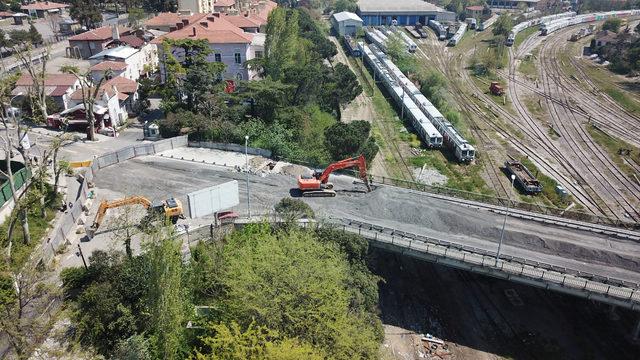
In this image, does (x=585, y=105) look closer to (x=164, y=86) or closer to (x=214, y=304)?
(x=164, y=86)

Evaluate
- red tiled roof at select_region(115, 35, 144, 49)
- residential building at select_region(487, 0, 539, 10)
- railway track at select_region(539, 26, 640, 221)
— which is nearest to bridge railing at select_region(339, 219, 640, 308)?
railway track at select_region(539, 26, 640, 221)

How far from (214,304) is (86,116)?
37865mm

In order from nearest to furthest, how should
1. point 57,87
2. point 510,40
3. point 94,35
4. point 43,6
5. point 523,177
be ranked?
1. point 523,177
2. point 57,87
3. point 94,35
4. point 43,6
5. point 510,40

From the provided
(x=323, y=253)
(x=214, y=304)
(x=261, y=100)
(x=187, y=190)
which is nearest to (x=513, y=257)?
(x=323, y=253)

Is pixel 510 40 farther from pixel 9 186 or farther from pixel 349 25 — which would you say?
pixel 9 186

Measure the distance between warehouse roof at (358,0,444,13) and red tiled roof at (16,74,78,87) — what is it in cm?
10233

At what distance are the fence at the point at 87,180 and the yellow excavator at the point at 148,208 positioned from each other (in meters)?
1.89

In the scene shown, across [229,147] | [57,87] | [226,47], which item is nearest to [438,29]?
[226,47]

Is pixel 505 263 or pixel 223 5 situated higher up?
pixel 223 5

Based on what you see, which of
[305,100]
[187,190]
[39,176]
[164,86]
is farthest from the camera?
[305,100]

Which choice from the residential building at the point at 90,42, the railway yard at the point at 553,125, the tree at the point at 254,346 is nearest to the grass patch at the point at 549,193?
the railway yard at the point at 553,125

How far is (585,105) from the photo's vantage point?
8525 cm

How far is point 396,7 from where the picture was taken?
489ft

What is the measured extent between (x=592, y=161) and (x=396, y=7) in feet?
330
